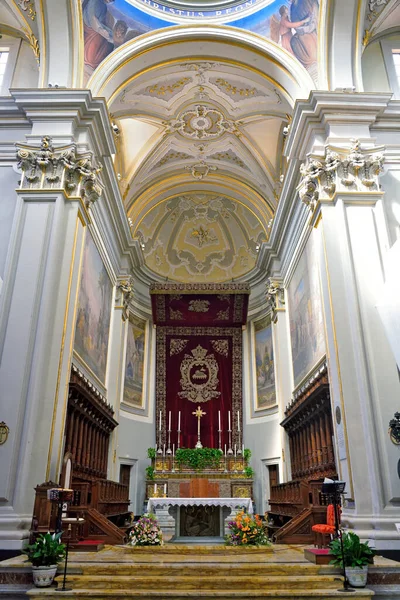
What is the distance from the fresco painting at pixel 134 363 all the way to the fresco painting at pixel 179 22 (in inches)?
358

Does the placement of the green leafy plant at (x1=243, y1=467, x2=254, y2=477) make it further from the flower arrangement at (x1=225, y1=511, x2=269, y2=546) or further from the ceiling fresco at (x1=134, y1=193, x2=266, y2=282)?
the ceiling fresco at (x1=134, y1=193, x2=266, y2=282)

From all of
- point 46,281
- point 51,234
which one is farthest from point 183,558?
point 51,234

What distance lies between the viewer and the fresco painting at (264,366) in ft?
57.1

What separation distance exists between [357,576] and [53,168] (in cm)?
837

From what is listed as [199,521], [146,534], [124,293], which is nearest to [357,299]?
[146,534]

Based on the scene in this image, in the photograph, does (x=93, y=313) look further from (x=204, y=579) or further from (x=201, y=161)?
(x=201, y=161)

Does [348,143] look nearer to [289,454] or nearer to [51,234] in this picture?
[51,234]

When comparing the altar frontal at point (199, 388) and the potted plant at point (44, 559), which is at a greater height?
the altar frontal at point (199, 388)

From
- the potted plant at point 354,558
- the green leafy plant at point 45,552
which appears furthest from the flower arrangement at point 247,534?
the green leafy plant at point 45,552

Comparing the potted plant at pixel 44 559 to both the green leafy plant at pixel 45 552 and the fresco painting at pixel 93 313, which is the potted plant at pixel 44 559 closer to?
the green leafy plant at pixel 45 552

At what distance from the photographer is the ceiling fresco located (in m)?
19.3

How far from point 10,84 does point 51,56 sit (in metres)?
1.21

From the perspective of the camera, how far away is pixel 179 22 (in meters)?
12.2

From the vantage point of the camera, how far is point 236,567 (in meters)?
6.50
